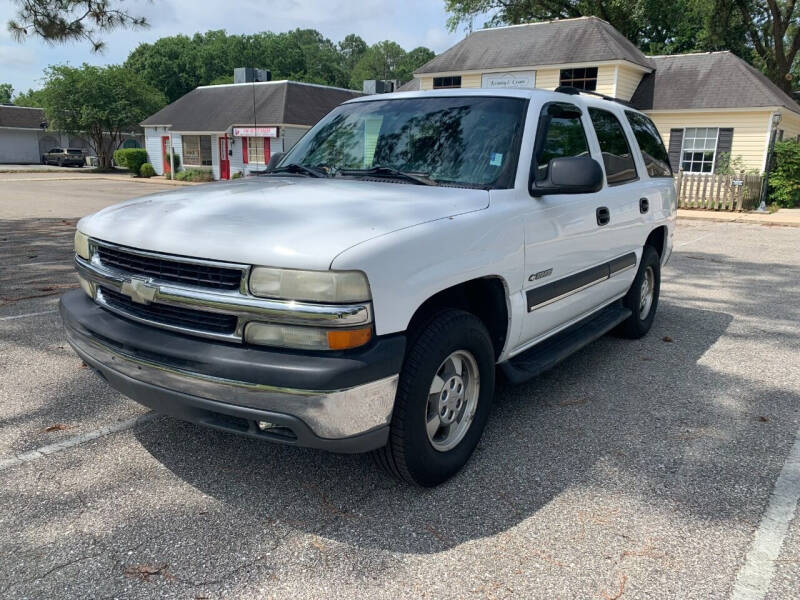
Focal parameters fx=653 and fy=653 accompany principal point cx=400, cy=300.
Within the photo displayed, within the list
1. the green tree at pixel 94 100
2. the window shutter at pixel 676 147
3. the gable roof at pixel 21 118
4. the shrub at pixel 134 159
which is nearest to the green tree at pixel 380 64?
the gable roof at pixel 21 118

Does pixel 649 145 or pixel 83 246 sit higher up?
pixel 649 145

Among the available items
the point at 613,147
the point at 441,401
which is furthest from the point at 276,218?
the point at 613,147

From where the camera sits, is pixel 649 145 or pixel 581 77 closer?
pixel 649 145

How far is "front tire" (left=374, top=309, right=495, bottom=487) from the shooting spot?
2836mm

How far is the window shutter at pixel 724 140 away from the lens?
2244cm

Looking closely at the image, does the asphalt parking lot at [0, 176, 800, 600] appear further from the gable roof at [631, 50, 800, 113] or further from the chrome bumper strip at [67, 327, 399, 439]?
the gable roof at [631, 50, 800, 113]

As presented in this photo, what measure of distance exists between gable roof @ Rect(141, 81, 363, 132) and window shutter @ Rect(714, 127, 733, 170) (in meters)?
19.3

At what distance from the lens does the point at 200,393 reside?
2.66m

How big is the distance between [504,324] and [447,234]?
0.80m

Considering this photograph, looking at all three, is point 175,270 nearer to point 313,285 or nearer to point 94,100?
point 313,285

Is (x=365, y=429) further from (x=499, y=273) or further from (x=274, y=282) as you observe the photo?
(x=499, y=273)

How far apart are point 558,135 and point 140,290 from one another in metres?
Answer: 2.63

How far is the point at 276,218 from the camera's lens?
9.33 ft

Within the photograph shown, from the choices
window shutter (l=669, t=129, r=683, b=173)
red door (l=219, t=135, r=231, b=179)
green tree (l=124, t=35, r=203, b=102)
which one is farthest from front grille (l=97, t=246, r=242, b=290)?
green tree (l=124, t=35, r=203, b=102)
